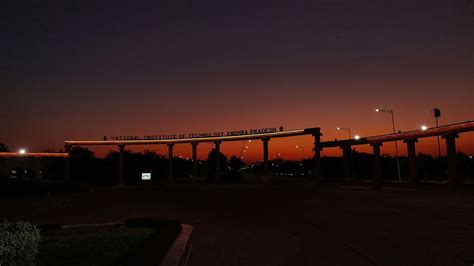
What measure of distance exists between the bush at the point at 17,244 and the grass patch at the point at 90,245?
256 cm

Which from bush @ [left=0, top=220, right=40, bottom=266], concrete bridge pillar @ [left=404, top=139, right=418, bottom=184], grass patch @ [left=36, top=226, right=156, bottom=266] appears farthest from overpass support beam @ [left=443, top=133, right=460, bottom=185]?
bush @ [left=0, top=220, right=40, bottom=266]

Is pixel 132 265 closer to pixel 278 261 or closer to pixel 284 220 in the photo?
pixel 278 261

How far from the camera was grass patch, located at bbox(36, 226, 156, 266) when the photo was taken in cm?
1074

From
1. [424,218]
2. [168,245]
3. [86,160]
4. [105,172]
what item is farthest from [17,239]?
[86,160]

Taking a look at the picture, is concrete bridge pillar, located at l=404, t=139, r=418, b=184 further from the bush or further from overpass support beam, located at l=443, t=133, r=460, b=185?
the bush

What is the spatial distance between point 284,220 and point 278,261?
9.04 m

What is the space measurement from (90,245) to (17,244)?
6145 mm

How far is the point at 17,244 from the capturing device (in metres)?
7.08

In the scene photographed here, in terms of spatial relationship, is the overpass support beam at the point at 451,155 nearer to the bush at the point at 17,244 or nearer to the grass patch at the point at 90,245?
the grass patch at the point at 90,245

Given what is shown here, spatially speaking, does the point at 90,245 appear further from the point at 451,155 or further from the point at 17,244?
the point at 451,155

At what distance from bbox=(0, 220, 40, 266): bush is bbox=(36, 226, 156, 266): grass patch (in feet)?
8.38

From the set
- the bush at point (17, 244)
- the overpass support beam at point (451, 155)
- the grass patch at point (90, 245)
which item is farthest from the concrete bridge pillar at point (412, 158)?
the bush at point (17, 244)

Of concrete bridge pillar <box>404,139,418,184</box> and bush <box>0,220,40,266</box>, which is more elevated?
concrete bridge pillar <box>404,139,418,184</box>

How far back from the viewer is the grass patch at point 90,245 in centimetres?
1074
